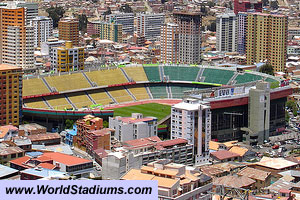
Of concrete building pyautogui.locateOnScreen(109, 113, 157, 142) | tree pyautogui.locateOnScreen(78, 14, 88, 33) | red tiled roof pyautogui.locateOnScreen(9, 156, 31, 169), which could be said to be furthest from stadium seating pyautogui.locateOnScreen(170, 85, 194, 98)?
tree pyautogui.locateOnScreen(78, 14, 88, 33)

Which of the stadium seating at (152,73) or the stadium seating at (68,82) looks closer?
the stadium seating at (68,82)

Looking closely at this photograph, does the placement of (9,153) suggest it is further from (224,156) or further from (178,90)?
(178,90)

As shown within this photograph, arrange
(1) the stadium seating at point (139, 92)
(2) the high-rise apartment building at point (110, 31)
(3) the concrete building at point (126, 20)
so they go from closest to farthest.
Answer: (1) the stadium seating at point (139, 92) < (2) the high-rise apartment building at point (110, 31) < (3) the concrete building at point (126, 20)

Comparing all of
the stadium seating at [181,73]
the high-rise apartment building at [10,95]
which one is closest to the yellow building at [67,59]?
the stadium seating at [181,73]

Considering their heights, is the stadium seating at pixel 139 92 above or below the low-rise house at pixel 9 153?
above

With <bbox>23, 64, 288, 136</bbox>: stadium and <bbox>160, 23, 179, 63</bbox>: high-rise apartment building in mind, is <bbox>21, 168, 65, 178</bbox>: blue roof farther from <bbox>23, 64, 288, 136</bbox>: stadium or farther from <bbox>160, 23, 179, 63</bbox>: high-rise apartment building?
<bbox>160, 23, 179, 63</bbox>: high-rise apartment building

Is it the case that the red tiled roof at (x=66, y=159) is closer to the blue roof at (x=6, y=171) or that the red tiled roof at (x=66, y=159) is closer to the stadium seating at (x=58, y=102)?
the blue roof at (x=6, y=171)
